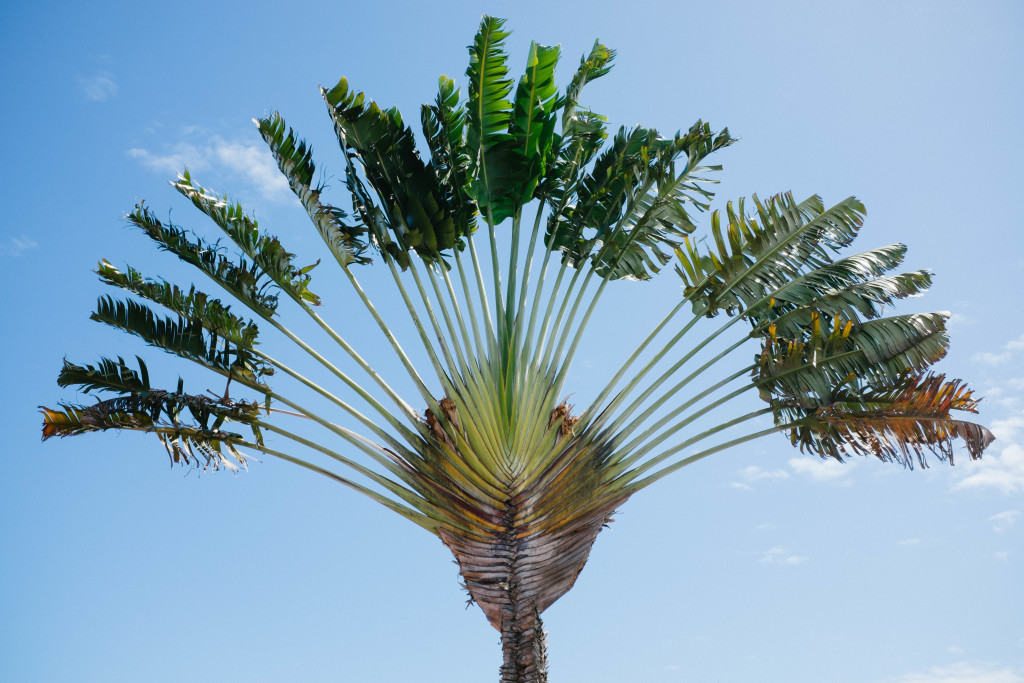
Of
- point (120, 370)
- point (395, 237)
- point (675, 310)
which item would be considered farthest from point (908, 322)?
point (120, 370)

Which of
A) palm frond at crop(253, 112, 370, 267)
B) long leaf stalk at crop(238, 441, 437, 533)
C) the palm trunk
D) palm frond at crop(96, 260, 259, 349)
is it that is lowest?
the palm trunk

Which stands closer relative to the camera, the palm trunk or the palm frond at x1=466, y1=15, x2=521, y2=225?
the palm trunk

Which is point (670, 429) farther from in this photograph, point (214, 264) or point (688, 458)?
point (214, 264)

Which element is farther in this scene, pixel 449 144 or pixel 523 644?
pixel 449 144

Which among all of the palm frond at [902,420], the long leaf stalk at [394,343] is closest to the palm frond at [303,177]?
the long leaf stalk at [394,343]

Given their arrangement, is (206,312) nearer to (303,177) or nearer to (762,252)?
(303,177)

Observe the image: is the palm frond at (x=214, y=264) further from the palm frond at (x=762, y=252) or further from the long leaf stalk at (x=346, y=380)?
the palm frond at (x=762, y=252)

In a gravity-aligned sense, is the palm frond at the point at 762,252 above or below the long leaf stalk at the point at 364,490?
above

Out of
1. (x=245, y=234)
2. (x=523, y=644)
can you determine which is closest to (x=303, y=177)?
(x=245, y=234)

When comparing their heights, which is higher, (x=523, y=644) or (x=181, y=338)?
(x=181, y=338)

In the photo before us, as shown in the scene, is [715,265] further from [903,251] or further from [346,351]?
[346,351]

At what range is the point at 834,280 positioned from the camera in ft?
28.0

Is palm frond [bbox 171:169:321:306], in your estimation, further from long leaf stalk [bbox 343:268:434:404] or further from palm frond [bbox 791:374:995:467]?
palm frond [bbox 791:374:995:467]

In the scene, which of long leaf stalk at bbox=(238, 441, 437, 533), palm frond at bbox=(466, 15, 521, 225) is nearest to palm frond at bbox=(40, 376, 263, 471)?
long leaf stalk at bbox=(238, 441, 437, 533)
